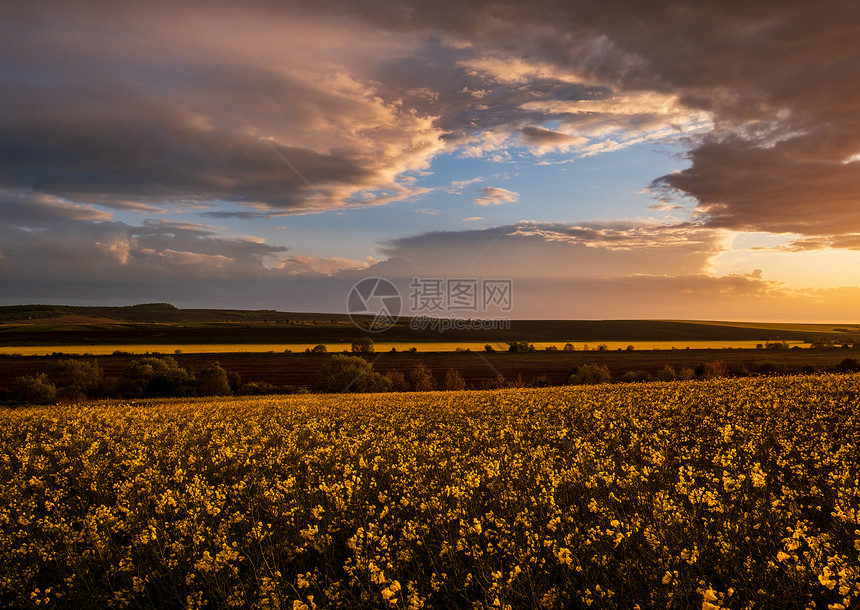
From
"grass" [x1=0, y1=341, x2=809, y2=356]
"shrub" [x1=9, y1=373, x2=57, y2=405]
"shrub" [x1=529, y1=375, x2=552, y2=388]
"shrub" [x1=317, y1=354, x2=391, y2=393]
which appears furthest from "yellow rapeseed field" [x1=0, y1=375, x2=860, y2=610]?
"grass" [x1=0, y1=341, x2=809, y2=356]

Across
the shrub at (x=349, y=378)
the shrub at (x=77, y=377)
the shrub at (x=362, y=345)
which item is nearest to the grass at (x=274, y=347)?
the shrub at (x=362, y=345)

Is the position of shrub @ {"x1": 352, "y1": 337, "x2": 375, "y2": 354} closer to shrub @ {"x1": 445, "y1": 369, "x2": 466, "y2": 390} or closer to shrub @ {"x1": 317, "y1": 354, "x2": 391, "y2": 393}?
shrub @ {"x1": 317, "y1": 354, "x2": 391, "y2": 393}

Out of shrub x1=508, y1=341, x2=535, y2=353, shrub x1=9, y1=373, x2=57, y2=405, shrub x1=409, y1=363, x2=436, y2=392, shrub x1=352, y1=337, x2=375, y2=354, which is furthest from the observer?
shrub x1=508, y1=341, x2=535, y2=353

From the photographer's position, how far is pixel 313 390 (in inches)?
1971

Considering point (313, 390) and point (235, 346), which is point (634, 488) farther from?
point (235, 346)

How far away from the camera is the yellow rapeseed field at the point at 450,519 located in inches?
189

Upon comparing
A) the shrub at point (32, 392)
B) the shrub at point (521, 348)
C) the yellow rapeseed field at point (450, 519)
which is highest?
the yellow rapeseed field at point (450, 519)

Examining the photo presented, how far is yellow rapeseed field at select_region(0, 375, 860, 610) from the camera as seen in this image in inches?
189

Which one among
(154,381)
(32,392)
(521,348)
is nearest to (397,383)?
(154,381)

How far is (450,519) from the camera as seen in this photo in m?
6.02

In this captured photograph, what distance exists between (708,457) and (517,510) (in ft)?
14.6

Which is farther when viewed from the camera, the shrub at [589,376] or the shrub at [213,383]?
the shrub at [589,376]

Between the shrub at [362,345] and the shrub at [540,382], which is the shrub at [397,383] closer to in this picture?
the shrub at [540,382]

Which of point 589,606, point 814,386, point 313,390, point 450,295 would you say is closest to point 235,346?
point 313,390
